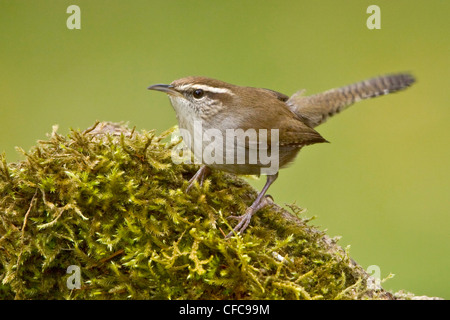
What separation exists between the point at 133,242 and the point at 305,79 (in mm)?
6093

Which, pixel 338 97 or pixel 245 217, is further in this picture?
pixel 338 97

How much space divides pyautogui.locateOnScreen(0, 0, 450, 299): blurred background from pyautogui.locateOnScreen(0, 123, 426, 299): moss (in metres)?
3.45

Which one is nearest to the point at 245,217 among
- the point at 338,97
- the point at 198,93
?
the point at 198,93

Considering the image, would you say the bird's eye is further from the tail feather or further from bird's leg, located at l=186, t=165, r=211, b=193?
the tail feather

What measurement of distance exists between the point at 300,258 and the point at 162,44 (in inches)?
273

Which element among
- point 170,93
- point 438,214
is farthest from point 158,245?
point 438,214

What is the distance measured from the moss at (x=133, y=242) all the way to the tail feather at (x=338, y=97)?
1410 mm

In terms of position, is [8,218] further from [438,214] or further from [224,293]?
[438,214]

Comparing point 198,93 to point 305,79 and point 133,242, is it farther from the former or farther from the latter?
point 305,79

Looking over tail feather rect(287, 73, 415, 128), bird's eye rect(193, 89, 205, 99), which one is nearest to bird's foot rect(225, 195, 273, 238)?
bird's eye rect(193, 89, 205, 99)

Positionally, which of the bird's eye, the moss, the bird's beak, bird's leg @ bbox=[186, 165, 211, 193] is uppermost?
the bird's beak

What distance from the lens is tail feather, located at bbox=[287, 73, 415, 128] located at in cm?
418

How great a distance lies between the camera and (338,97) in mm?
4277
